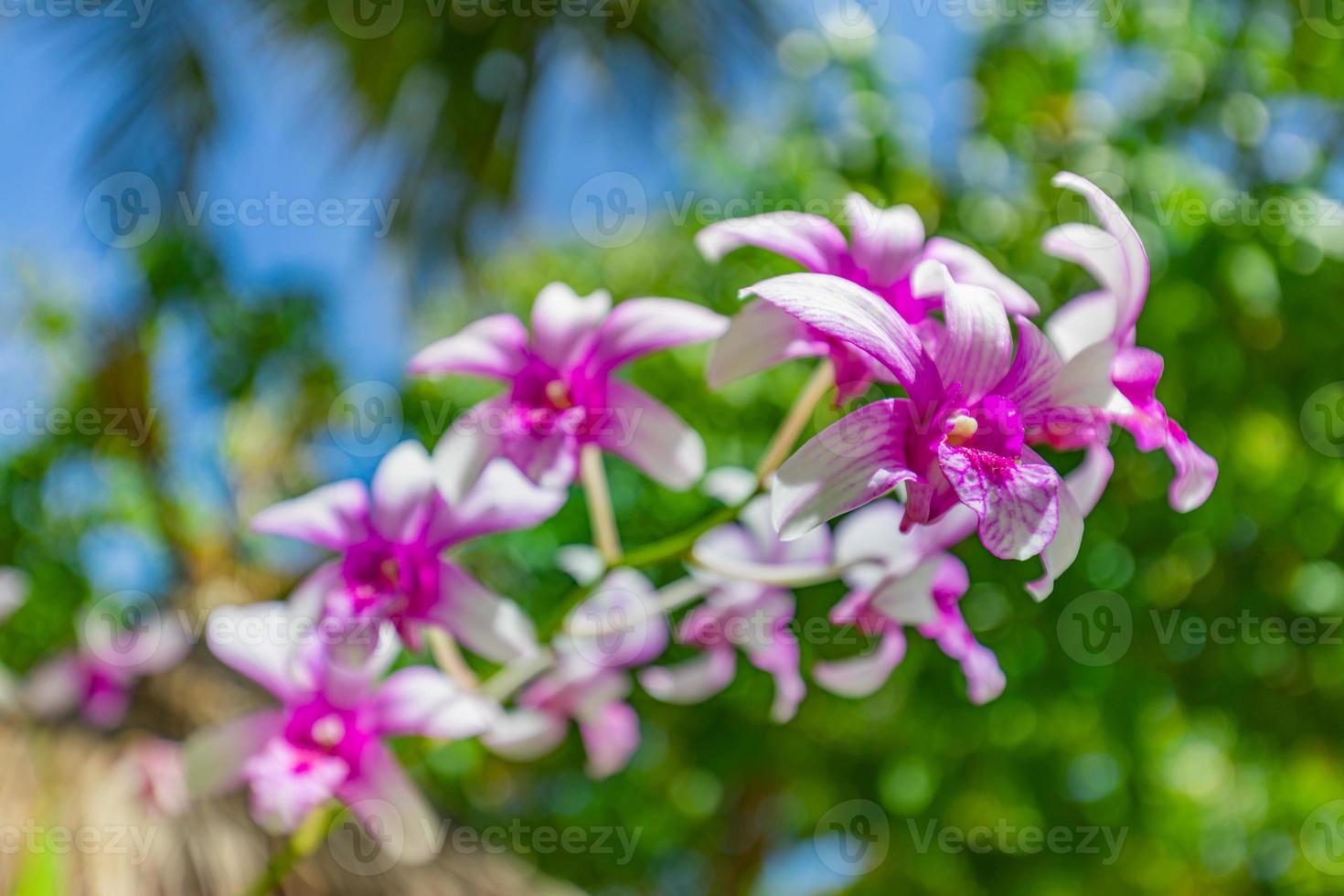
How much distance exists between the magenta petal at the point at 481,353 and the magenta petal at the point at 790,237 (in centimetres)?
11

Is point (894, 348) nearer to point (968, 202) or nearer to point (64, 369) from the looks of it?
point (968, 202)

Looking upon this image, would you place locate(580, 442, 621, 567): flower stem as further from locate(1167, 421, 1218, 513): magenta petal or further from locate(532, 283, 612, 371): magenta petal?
locate(1167, 421, 1218, 513): magenta petal

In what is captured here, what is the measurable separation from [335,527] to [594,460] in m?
0.14

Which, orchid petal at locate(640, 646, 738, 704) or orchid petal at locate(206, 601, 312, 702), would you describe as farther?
orchid petal at locate(640, 646, 738, 704)

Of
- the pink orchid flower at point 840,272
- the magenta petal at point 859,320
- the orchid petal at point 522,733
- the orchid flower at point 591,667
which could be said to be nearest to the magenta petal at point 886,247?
the pink orchid flower at point 840,272

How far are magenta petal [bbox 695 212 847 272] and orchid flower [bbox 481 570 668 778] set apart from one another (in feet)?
0.64

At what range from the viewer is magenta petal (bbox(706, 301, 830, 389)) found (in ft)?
1.78

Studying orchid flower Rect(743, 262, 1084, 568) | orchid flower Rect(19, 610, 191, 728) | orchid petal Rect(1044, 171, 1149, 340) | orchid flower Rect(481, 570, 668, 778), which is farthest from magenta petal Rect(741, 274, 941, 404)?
orchid flower Rect(19, 610, 191, 728)

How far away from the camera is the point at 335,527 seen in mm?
585

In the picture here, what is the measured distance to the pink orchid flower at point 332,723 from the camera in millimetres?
589

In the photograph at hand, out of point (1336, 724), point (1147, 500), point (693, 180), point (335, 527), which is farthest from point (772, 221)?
point (693, 180)

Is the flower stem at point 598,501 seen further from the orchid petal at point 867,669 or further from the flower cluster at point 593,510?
the orchid petal at point 867,669

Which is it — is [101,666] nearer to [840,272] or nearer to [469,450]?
[469,450]

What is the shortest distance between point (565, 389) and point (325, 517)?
0.14 metres
